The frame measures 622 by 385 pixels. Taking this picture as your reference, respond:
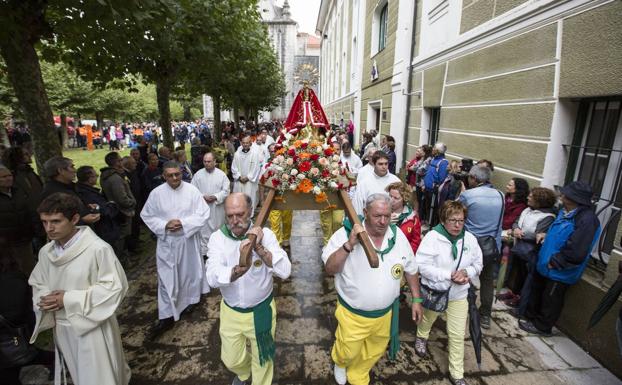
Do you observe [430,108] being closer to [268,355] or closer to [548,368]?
[548,368]

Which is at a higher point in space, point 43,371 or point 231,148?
point 231,148

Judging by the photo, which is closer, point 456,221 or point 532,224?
point 456,221

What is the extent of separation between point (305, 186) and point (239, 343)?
150 cm

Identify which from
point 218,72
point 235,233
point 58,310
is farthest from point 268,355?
point 218,72

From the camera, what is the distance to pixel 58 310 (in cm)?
254

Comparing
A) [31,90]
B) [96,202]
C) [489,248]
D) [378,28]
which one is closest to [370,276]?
[489,248]

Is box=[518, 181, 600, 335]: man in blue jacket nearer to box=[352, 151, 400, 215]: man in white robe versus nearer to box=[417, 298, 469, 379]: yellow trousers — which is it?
box=[417, 298, 469, 379]: yellow trousers

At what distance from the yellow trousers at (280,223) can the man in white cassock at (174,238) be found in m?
1.99

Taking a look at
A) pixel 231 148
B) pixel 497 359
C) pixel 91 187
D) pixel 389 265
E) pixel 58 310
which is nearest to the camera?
pixel 58 310

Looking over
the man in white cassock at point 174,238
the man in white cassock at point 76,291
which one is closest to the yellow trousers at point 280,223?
the man in white cassock at point 174,238

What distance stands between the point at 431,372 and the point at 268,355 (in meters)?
1.77

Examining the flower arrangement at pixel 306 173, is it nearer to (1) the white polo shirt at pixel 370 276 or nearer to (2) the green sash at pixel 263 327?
(1) the white polo shirt at pixel 370 276

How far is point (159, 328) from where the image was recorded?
3.91 m

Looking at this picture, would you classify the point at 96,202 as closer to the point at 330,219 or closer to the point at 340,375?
the point at 330,219
